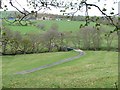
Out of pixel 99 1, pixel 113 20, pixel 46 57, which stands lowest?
pixel 46 57

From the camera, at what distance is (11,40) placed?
258 inches

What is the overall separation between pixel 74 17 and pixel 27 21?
1016 millimetres

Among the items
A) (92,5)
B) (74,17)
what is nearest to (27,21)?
(74,17)

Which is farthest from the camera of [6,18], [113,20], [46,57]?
[46,57]

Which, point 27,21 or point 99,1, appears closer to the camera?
point 99,1

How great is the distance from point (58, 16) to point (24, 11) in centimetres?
79

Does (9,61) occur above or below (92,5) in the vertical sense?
below

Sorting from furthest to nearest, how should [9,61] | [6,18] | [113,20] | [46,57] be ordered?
[46,57]
[9,61]
[6,18]
[113,20]

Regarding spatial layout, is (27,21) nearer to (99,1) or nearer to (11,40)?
(11,40)

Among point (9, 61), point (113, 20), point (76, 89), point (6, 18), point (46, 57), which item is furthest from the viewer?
point (46, 57)

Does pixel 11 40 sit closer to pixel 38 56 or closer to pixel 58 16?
pixel 58 16

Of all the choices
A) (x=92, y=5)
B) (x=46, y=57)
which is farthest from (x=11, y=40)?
(x=46, y=57)

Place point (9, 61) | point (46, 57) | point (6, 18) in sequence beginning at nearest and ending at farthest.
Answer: point (6, 18) → point (9, 61) → point (46, 57)

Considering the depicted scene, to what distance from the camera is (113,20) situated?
18.6 feet
